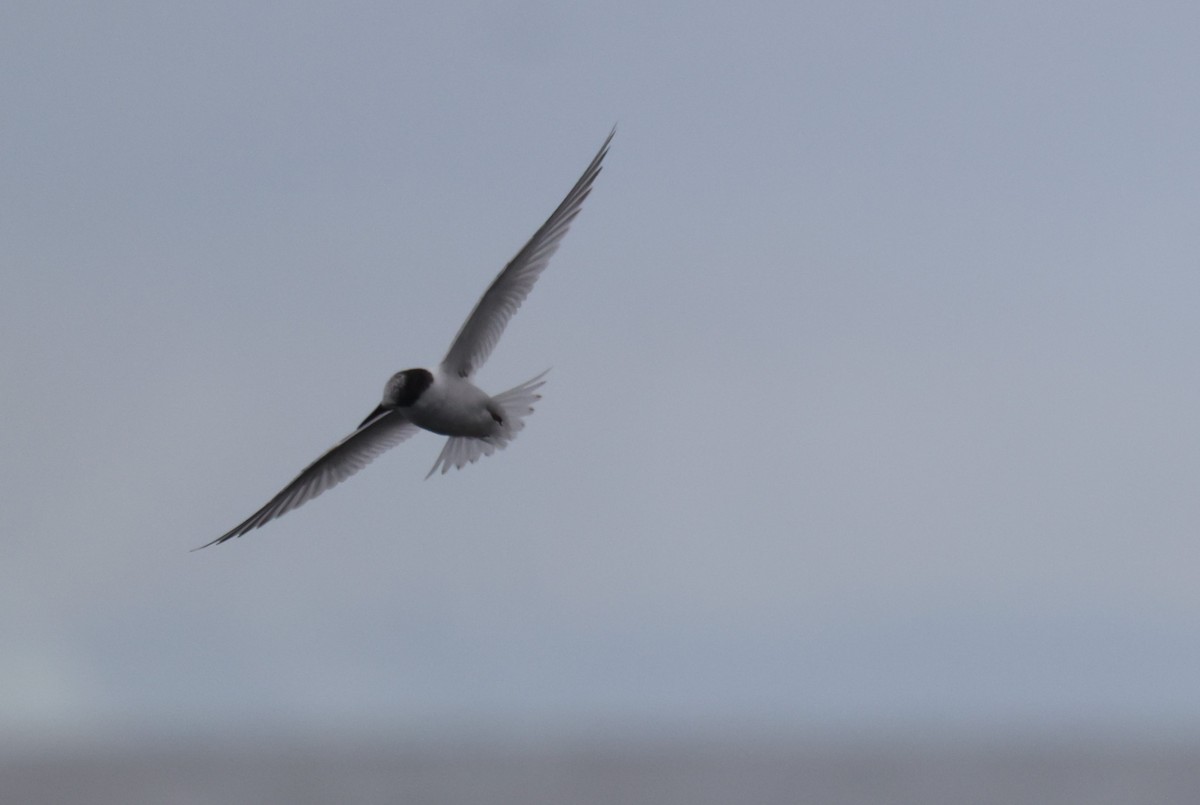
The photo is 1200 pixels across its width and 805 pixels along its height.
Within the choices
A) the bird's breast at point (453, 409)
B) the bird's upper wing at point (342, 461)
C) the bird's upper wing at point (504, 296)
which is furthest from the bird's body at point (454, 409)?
the bird's upper wing at point (342, 461)

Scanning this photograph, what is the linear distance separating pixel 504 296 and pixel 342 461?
1.48 metres

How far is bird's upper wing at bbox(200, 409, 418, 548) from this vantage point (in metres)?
8.38

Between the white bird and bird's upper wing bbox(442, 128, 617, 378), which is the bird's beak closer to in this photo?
the white bird

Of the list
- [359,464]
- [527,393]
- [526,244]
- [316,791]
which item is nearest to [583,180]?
[526,244]

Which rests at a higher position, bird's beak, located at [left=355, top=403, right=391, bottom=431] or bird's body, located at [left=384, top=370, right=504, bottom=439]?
bird's beak, located at [left=355, top=403, right=391, bottom=431]

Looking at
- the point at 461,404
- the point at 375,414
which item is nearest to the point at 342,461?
the point at 375,414

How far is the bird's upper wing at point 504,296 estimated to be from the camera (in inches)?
306

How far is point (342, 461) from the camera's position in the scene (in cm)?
867

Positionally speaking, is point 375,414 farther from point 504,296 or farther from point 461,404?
point 504,296

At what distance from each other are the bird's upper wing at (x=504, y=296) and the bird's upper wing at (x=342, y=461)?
62cm

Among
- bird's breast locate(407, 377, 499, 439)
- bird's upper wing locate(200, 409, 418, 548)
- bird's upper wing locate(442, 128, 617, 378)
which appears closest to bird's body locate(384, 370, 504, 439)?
bird's breast locate(407, 377, 499, 439)

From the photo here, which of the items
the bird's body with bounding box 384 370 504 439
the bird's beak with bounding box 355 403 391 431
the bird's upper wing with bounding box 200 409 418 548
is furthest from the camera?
the bird's upper wing with bounding box 200 409 418 548

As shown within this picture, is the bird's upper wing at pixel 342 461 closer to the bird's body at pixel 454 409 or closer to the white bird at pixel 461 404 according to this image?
the white bird at pixel 461 404

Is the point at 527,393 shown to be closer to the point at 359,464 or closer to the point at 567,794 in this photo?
the point at 359,464
